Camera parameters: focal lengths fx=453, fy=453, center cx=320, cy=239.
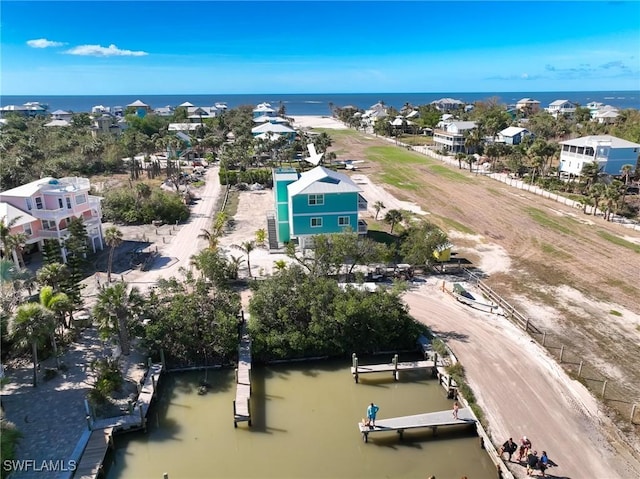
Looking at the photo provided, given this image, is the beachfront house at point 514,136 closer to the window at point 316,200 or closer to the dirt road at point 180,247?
the dirt road at point 180,247

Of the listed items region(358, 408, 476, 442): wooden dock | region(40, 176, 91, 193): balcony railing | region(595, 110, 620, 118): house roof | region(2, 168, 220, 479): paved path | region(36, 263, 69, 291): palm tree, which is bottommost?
region(358, 408, 476, 442): wooden dock

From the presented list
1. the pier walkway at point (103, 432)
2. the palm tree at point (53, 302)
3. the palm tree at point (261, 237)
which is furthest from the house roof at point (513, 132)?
the palm tree at point (53, 302)

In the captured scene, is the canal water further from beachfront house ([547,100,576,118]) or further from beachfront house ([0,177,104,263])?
beachfront house ([547,100,576,118])

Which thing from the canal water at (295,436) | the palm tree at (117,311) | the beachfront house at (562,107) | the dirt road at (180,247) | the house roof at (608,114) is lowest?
the canal water at (295,436)

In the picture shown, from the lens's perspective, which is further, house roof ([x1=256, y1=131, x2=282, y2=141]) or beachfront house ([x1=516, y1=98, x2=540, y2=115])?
beachfront house ([x1=516, y1=98, x2=540, y2=115])

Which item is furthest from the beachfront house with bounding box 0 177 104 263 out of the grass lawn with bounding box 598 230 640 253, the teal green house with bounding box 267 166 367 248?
the grass lawn with bounding box 598 230 640 253

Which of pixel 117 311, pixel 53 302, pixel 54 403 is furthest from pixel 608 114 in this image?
pixel 54 403
